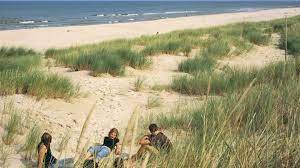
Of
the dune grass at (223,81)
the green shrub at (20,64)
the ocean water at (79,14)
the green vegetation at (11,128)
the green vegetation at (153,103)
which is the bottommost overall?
the ocean water at (79,14)

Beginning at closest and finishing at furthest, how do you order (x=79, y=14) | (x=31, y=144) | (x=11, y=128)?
1. (x=31, y=144)
2. (x=11, y=128)
3. (x=79, y=14)

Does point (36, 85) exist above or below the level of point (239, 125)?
below

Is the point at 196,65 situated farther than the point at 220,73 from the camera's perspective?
Yes

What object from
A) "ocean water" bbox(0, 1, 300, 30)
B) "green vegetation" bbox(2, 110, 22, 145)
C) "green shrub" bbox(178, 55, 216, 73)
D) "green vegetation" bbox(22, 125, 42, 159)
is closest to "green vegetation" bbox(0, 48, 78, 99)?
"green vegetation" bbox(2, 110, 22, 145)

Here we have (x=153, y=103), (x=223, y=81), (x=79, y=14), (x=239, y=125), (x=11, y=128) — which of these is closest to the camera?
(x=239, y=125)

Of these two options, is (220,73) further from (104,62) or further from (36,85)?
(36,85)

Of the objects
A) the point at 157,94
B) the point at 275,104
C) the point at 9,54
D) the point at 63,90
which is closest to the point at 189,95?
the point at 157,94

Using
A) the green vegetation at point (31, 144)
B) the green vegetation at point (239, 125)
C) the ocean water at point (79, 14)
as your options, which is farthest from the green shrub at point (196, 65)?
the ocean water at point (79, 14)

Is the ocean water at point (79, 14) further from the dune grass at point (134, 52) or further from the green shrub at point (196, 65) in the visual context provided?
the green shrub at point (196, 65)

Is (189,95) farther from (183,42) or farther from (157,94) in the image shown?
(183,42)

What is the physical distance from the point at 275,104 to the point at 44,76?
4911 mm

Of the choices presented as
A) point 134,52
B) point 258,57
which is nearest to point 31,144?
point 134,52

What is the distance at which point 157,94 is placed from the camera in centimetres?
938

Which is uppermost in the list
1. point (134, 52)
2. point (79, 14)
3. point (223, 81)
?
point (134, 52)
